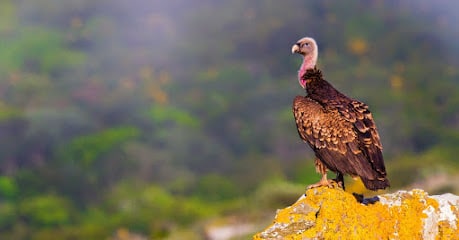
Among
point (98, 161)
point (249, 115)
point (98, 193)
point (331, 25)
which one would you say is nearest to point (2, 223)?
point (98, 193)

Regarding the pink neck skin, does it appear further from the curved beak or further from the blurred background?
the blurred background

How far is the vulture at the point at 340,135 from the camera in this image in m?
11.5

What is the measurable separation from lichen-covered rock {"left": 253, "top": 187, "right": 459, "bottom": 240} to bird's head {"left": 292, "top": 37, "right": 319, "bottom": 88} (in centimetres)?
239

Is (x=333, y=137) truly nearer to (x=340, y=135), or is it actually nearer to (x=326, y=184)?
(x=340, y=135)

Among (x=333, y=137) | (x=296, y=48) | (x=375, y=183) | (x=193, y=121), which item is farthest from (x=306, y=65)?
(x=193, y=121)

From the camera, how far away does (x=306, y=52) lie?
Result: 13102mm

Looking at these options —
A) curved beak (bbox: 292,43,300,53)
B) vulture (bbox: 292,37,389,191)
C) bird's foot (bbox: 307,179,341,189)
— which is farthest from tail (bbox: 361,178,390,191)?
curved beak (bbox: 292,43,300,53)

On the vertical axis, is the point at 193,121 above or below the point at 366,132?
above

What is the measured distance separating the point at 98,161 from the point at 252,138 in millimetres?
26073

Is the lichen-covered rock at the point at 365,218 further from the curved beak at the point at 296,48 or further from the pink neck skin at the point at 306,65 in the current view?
the curved beak at the point at 296,48

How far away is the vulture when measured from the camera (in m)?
11.5

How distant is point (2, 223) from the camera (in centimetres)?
11669

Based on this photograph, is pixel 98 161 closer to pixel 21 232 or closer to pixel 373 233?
pixel 21 232

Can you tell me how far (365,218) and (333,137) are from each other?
1.41 meters
